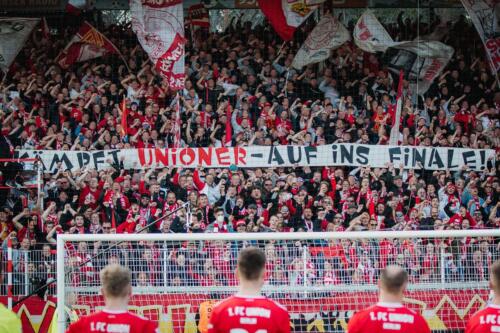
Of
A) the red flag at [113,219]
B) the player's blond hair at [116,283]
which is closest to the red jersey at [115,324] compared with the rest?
the player's blond hair at [116,283]

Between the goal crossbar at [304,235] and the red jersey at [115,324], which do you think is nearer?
the red jersey at [115,324]

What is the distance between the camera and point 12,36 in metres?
22.0

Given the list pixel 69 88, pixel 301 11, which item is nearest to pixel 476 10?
pixel 301 11

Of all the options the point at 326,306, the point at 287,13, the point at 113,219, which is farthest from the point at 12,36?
the point at 326,306

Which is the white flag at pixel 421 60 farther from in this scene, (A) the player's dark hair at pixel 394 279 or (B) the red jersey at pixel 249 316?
(B) the red jersey at pixel 249 316

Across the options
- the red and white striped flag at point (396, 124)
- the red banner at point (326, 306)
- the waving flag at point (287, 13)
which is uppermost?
the waving flag at point (287, 13)

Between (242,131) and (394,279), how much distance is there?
13163mm

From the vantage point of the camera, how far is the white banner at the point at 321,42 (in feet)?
69.9

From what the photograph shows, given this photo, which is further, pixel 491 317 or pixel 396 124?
pixel 396 124

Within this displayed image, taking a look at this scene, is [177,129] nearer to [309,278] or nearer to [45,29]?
[45,29]

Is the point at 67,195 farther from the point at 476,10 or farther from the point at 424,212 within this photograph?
the point at 476,10

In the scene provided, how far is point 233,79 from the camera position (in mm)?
21016

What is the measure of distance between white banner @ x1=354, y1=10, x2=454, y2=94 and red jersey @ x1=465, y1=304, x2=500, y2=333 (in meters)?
14.6

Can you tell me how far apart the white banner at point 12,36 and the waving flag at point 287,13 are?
5.52 meters
